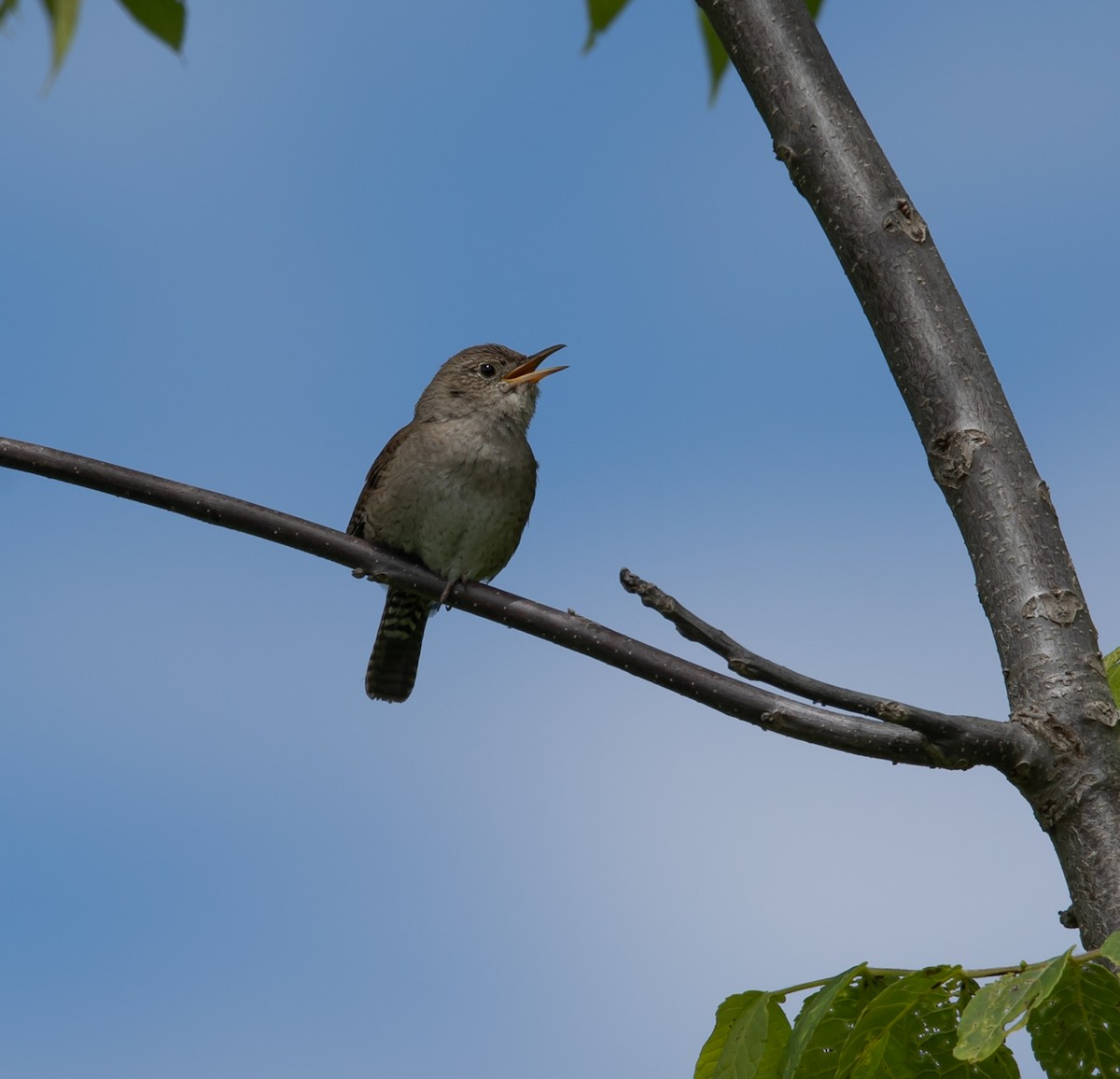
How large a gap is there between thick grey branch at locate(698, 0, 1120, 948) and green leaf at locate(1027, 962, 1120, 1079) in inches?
14.6

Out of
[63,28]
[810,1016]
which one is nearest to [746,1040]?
[810,1016]

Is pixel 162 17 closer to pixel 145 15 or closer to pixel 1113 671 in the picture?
pixel 145 15

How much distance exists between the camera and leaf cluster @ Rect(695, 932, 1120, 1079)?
1.84 meters

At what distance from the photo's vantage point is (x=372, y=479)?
18.9 feet

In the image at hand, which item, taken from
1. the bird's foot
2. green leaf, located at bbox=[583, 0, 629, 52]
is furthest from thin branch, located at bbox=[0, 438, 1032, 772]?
green leaf, located at bbox=[583, 0, 629, 52]

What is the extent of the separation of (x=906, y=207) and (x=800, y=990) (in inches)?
61.9

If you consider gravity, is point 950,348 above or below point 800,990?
above

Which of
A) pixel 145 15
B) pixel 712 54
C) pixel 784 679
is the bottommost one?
pixel 784 679

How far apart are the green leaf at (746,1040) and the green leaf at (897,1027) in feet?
0.32

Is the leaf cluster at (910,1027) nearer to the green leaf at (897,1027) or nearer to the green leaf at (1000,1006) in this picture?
the green leaf at (897,1027)

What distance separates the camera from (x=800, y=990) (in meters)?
1.92

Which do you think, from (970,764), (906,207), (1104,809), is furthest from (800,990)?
(906,207)

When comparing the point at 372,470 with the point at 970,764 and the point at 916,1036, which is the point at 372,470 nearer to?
the point at 970,764

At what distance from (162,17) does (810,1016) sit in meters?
1.97
